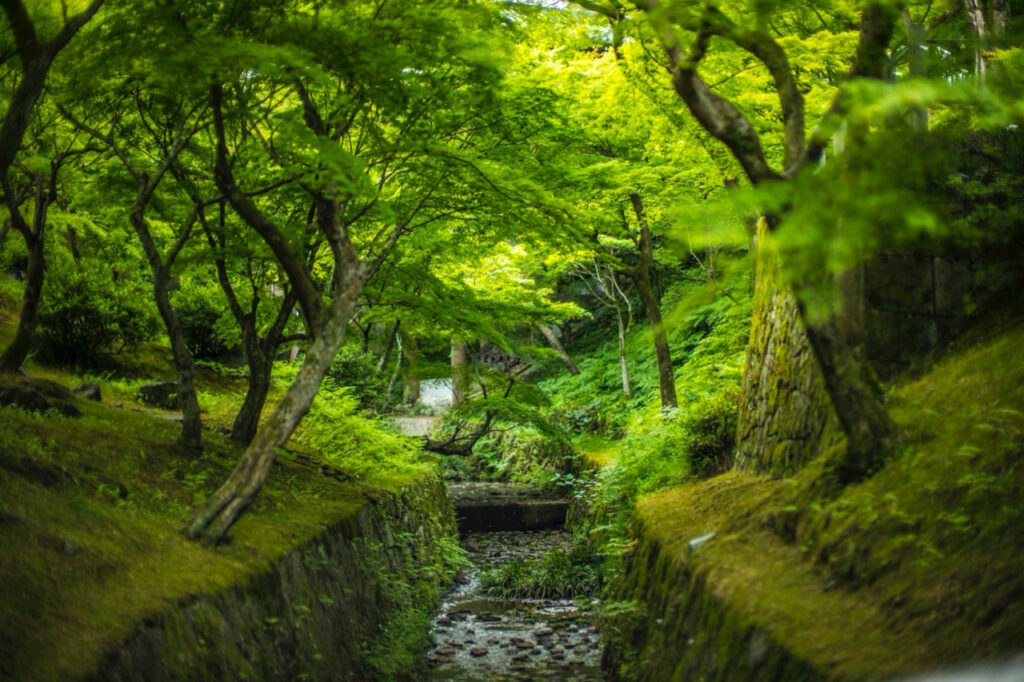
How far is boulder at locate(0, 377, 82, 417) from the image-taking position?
7.68m

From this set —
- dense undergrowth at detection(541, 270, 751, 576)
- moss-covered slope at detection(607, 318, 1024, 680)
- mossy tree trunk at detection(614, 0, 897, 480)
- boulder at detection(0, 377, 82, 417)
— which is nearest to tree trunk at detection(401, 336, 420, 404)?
dense undergrowth at detection(541, 270, 751, 576)

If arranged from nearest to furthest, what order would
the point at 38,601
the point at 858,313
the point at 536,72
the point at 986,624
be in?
1. the point at 986,624
2. the point at 38,601
3. the point at 858,313
4. the point at 536,72

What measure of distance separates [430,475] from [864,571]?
10.9m

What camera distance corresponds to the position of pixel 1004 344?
5332mm

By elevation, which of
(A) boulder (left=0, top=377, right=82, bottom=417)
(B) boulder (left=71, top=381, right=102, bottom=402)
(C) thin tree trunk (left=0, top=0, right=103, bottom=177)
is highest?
(C) thin tree trunk (left=0, top=0, right=103, bottom=177)

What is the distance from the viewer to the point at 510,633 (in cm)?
921

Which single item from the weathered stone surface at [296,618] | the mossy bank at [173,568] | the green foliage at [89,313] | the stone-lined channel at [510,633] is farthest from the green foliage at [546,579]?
the green foliage at [89,313]

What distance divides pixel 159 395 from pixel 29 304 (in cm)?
303

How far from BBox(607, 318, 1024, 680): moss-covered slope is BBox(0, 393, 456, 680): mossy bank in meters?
2.93

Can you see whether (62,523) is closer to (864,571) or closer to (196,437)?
(196,437)

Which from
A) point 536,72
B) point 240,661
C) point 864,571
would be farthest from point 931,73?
point 240,661

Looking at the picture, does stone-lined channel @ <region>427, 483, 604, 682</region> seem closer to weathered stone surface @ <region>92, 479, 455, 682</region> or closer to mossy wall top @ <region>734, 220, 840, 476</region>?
weathered stone surface @ <region>92, 479, 455, 682</region>

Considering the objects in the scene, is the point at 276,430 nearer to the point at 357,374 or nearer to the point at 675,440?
the point at 675,440

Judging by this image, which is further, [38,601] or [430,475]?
[430,475]
